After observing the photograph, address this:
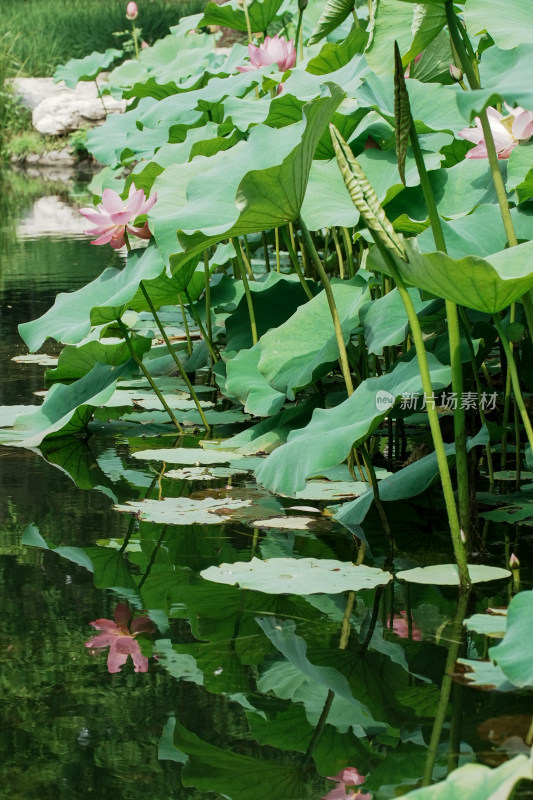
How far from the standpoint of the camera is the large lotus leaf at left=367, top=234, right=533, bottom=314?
1163mm

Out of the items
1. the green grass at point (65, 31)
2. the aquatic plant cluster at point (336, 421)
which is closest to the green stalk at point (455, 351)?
the aquatic plant cluster at point (336, 421)

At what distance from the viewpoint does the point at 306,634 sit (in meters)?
1.33

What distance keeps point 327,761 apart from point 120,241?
144 cm

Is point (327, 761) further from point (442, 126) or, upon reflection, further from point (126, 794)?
point (442, 126)

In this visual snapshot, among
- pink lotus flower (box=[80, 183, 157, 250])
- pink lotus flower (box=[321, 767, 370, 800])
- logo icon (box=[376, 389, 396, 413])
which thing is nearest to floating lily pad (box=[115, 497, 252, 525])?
logo icon (box=[376, 389, 396, 413])

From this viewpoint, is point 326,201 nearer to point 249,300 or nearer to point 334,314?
point 334,314

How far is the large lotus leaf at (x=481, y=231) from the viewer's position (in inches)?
61.1

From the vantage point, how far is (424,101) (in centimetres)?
214

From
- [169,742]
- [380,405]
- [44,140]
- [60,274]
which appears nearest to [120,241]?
[380,405]

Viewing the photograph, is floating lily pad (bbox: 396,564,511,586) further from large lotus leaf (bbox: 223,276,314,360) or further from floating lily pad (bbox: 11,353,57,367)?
floating lily pad (bbox: 11,353,57,367)

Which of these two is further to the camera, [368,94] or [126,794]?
[368,94]

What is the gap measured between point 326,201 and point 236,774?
1.19 m

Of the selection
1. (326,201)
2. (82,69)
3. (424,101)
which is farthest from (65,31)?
(326,201)

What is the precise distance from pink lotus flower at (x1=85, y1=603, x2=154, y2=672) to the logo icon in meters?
0.45
